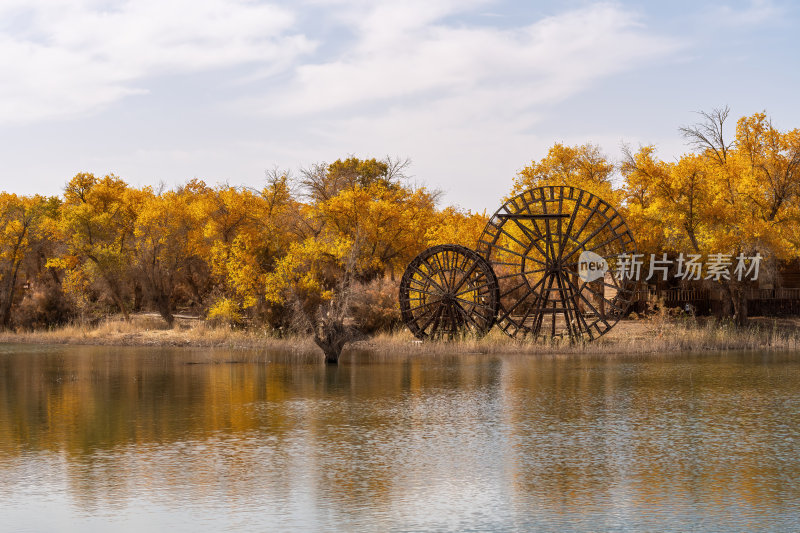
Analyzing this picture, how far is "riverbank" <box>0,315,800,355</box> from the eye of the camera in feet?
141

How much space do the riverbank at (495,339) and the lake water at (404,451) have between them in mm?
9290

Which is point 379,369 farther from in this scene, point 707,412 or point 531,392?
point 707,412

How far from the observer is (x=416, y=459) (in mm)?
17156

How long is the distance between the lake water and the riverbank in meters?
9.29

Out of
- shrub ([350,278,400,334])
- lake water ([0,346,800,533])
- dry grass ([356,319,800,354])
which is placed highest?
shrub ([350,278,400,334])

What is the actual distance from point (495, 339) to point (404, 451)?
26.6 metres

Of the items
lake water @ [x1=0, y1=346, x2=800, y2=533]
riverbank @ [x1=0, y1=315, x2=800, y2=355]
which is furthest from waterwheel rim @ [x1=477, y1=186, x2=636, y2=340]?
lake water @ [x1=0, y1=346, x2=800, y2=533]

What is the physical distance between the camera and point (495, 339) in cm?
4425

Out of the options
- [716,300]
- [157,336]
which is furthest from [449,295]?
[716,300]

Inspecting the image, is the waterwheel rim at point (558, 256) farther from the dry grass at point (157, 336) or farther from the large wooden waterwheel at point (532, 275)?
the dry grass at point (157, 336)

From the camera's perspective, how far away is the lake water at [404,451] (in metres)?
13.0

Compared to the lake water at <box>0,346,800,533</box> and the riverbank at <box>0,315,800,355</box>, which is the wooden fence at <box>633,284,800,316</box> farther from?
the lake water at <box>0,346,800,533</box>

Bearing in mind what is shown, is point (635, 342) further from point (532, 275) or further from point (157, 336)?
point (157, 336)

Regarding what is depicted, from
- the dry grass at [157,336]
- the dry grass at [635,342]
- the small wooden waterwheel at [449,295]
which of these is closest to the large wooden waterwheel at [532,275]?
the small wooden waterwheel at [449,295]
